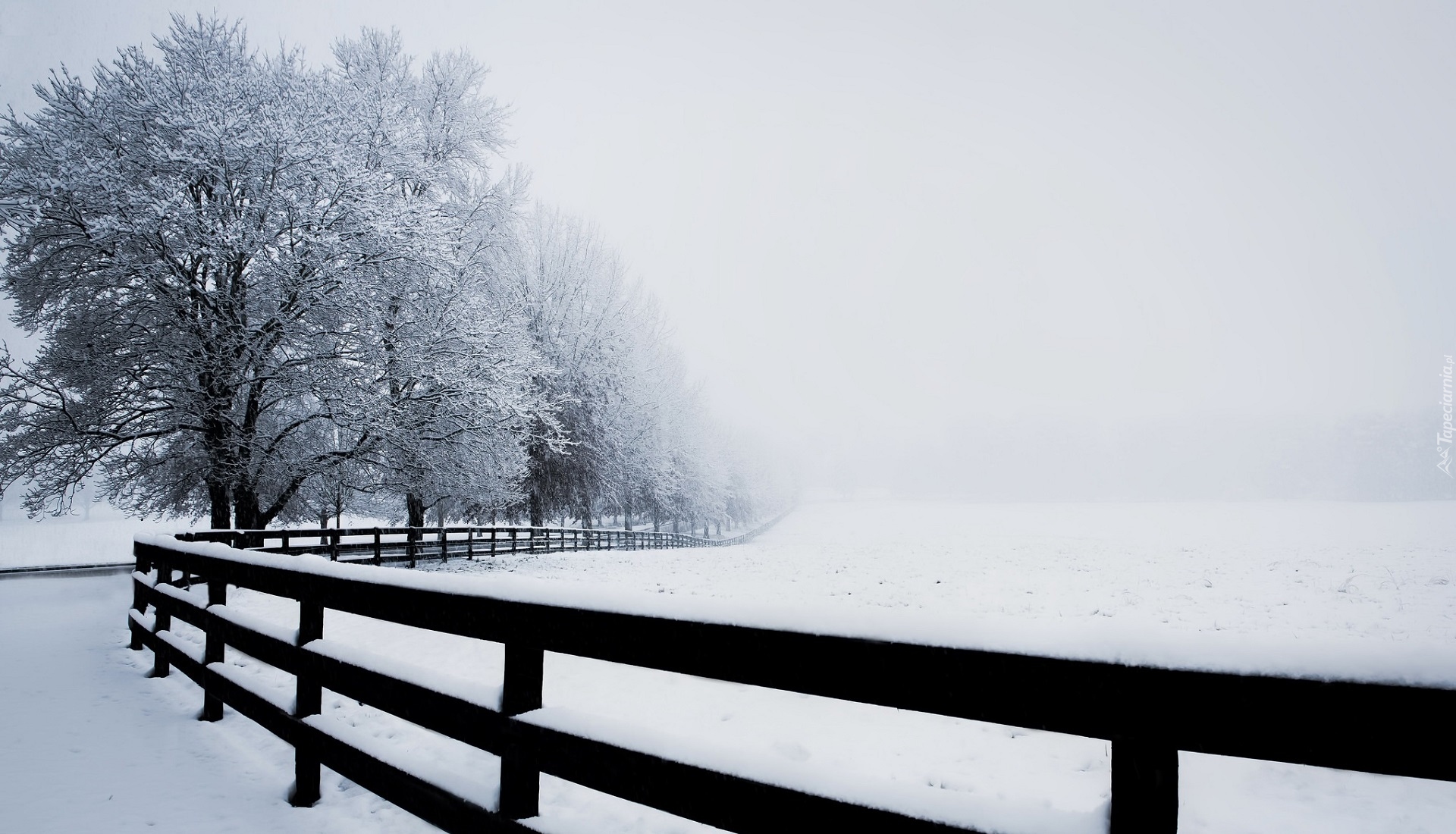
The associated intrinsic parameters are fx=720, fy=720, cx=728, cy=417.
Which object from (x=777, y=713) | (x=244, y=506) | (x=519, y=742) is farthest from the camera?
(x=244, y=506)

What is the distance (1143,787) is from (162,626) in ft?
29.1

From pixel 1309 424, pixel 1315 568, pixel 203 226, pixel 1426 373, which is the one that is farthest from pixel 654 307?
pixel 1426 373

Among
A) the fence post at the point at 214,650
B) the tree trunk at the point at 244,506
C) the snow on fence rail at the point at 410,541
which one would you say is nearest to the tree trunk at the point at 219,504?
the tree trunk at the point at 244,506

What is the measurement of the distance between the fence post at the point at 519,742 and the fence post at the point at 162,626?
614cm

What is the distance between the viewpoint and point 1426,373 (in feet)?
Answer: 481

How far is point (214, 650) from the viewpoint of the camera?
5594mm

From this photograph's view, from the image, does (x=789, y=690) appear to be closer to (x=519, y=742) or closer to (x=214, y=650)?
(x=519, y=742)

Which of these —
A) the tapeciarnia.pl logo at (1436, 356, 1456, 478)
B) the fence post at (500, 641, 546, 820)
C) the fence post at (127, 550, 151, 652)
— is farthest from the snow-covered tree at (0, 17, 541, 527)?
the tapeciarnia.pl logo at (1436, 356, 1456, 478)

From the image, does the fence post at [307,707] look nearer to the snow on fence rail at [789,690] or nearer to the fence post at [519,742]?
the snow on fence rail at [789,690]

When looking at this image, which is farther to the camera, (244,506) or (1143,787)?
(244,506)

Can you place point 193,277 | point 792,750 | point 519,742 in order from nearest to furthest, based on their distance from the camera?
1. point 519,742
2. point 792,750
3. point 193,277

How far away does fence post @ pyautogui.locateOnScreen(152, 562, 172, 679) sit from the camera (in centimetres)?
692

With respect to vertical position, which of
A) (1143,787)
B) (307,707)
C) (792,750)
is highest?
(1143,787)

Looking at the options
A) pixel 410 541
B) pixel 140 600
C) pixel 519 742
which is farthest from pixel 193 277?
pixel 519 742
